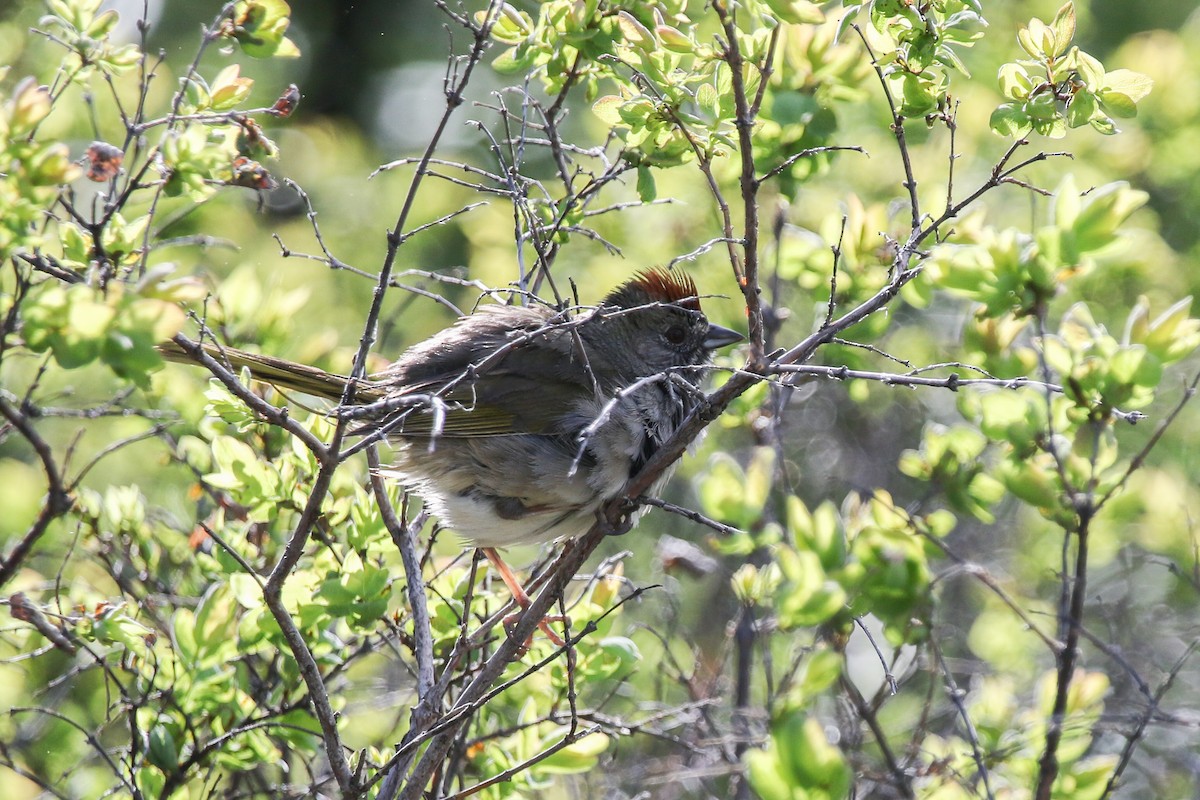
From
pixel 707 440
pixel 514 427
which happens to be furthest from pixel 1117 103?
pixel 707 440

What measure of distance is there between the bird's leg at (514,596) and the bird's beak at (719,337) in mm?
1357

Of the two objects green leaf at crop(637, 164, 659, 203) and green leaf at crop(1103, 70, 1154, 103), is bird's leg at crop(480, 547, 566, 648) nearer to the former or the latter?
green leaf at crop(637, 164, 659, 203)

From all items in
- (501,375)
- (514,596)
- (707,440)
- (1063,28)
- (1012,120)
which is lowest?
(514,596)

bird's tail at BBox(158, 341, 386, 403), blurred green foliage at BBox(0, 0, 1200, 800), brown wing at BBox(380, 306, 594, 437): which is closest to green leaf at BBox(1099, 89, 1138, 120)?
blurred green foliage at BBox(0, 0, 1200, 800)

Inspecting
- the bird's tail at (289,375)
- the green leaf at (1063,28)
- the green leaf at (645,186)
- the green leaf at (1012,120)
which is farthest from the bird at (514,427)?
the green leaf at (1063,28)

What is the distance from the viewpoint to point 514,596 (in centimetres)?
→ 424

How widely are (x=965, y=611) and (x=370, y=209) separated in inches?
191

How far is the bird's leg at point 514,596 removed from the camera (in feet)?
12.7

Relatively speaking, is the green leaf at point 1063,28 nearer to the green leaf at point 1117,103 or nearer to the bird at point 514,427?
the green leaf at point 1117,103

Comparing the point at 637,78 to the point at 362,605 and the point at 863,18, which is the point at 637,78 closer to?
the point at 362,605

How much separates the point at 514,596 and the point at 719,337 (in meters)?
1.56

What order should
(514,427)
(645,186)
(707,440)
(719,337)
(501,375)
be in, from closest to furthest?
(645,186), (514,427), (501,375), (719,337), (707,440)

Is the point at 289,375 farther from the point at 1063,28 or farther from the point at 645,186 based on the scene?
the point at 1063,28

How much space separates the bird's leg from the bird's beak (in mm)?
1357
